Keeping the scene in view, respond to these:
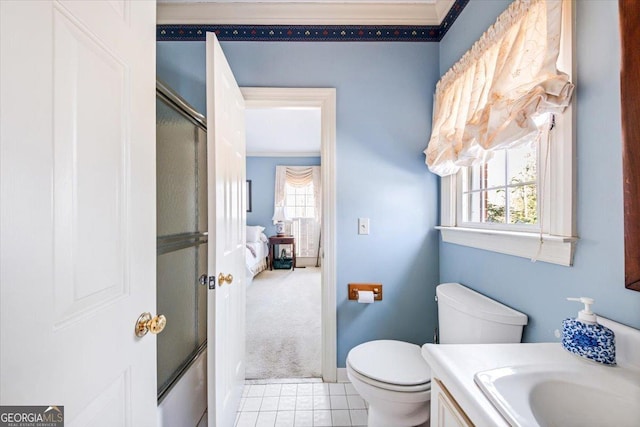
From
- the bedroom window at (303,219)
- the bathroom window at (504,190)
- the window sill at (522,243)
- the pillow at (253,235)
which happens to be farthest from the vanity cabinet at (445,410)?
the bedroom window at (303,219)

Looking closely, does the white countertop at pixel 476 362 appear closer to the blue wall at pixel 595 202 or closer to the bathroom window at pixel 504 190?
the blue wall at pixel 595 202

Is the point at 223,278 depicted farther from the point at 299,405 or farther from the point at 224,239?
the point at 299,405

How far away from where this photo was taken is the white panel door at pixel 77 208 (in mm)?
386

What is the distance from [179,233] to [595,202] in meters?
1.62

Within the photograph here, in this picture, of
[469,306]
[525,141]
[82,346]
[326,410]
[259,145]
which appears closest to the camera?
[82,346]

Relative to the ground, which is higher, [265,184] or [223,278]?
[265,184]

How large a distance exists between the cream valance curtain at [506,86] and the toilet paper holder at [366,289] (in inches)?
35.5

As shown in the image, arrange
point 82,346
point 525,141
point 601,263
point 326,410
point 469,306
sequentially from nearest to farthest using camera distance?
1. point 82,346
2. point 601,263
3. point 525,141
4. point 469,306
5. point 326,410

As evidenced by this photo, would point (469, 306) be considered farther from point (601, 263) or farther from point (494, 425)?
point (494, 425)

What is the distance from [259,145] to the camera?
4902 mm

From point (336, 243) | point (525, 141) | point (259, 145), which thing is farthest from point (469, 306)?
point (259, 145)

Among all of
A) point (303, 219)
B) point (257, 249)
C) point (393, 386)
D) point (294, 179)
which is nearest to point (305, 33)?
point (393, 386)

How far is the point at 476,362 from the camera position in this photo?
0.70 metres

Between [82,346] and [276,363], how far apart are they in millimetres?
1777
